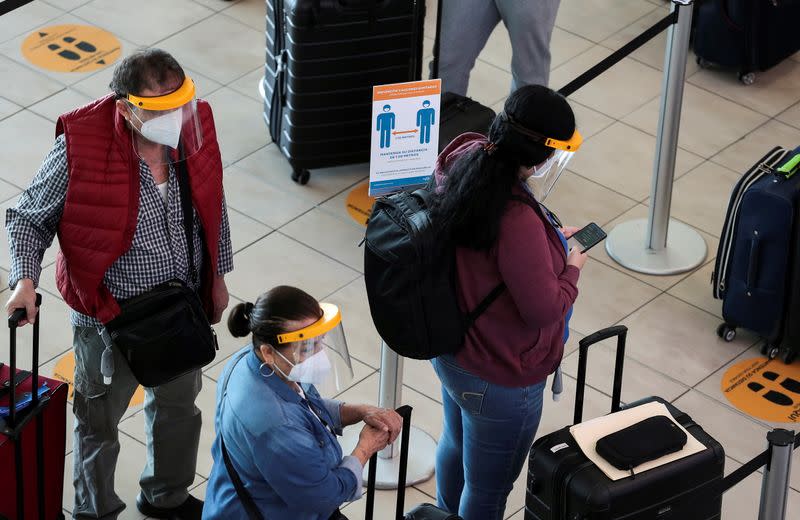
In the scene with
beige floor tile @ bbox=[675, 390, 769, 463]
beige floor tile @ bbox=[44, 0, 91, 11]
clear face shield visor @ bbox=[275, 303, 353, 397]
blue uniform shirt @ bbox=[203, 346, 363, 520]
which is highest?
clear face shield visor @ bbox=[275, 303, 353, 397]

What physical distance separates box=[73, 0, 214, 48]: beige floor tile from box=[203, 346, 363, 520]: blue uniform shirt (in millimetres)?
4130

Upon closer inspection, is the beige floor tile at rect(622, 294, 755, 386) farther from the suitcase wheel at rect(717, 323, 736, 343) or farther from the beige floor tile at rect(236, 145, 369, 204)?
the beige floor tile at rect(236, 145, 369, 204)

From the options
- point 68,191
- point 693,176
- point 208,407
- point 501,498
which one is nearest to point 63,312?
point 208,407

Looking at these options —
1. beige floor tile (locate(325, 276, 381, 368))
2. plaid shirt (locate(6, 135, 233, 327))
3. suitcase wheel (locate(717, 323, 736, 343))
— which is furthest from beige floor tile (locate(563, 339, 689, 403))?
plaid shirt (locate(6, 135, 233, 327))

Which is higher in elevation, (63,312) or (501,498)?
(501,498)

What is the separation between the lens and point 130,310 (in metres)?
3.63

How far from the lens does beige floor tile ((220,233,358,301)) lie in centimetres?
531

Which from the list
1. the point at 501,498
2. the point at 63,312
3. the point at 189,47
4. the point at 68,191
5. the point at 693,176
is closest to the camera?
the point at 68,191

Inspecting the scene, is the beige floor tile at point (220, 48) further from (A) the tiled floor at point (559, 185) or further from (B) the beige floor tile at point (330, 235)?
(B) the beige floor tile at point (330, 235)

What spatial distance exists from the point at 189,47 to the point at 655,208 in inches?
105

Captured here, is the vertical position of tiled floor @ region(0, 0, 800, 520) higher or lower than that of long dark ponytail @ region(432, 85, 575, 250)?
lower

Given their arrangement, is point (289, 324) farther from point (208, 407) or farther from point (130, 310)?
point (208, 407)

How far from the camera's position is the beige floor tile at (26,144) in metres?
5.83

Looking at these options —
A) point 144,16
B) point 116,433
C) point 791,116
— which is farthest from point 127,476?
point 791,116
